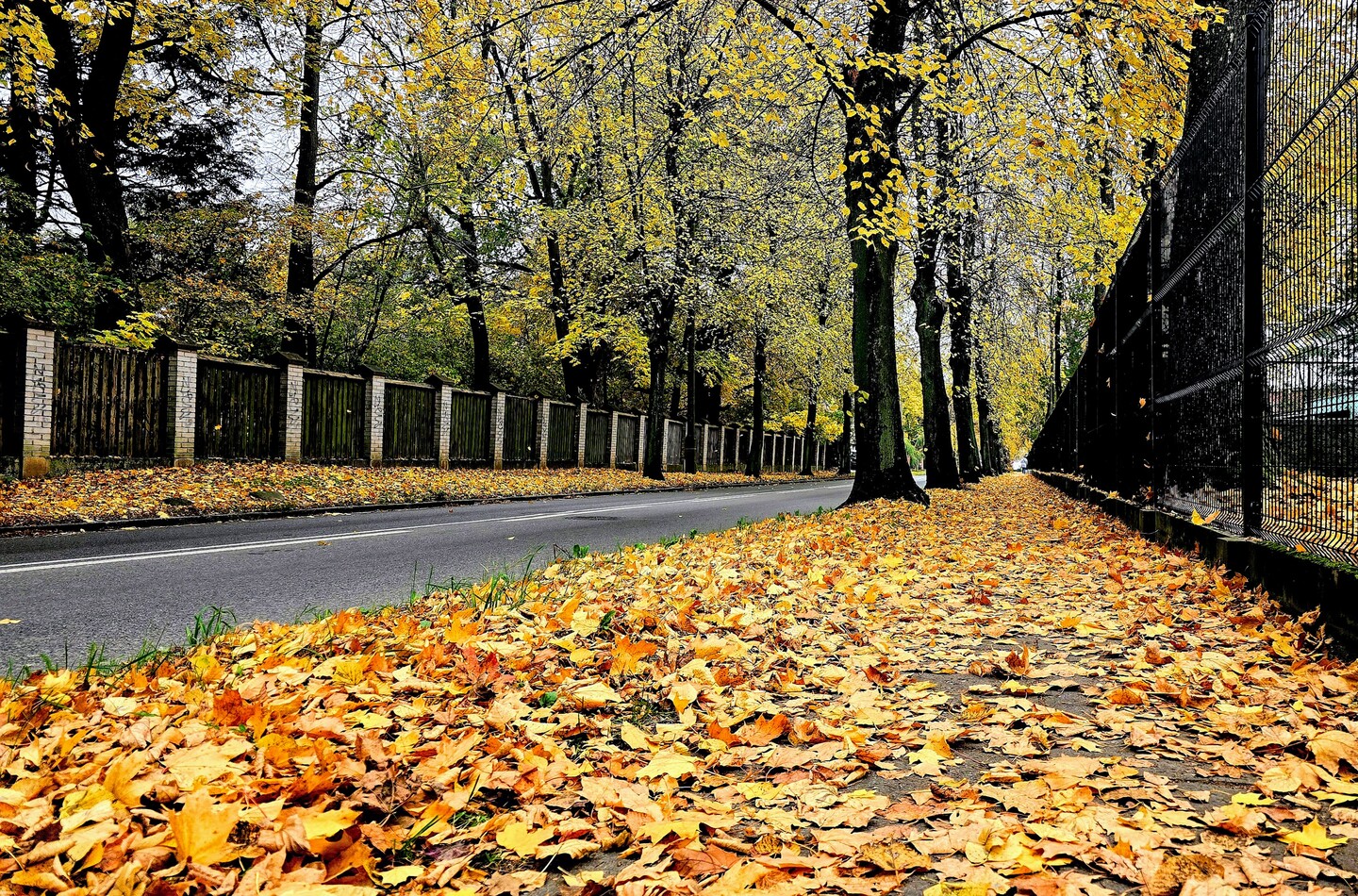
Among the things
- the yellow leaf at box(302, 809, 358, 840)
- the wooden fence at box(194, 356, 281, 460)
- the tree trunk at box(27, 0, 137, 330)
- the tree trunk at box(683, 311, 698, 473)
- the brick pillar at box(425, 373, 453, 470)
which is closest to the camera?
the yellow leaf at box(302, 809, 358, 840)

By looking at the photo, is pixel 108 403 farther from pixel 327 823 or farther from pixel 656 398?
pixel 656 398

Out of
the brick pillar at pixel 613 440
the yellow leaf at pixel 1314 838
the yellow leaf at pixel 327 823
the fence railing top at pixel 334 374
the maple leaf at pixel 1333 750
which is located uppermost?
the fence railing top at pixel 334 374

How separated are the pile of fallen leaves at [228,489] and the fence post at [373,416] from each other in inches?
16.7

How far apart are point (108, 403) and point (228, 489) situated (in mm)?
2559

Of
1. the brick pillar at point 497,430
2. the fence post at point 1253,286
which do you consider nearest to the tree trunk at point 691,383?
the brick pillar at point 497,430

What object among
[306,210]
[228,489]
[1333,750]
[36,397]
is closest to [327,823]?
[1333,750]

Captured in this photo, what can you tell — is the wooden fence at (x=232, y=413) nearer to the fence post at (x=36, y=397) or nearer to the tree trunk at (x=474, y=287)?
the fence post at (x=36, y=397)

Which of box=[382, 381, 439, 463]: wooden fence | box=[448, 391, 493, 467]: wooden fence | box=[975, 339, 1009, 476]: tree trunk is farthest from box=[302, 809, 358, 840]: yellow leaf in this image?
box=[975, 339, 1009, 476]: tree trunk

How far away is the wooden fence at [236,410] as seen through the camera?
46.2 ft

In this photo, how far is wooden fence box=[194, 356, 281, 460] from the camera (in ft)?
46.2

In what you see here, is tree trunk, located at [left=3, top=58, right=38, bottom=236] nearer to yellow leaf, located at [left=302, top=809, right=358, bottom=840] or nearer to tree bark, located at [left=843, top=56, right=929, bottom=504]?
tree bark, located at [left=843, top=56, right=929, bottom=504]

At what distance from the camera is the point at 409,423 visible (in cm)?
1902

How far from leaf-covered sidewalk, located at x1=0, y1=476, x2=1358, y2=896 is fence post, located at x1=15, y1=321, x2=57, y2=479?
9976 millimetres

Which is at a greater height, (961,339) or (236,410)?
(961,339)
